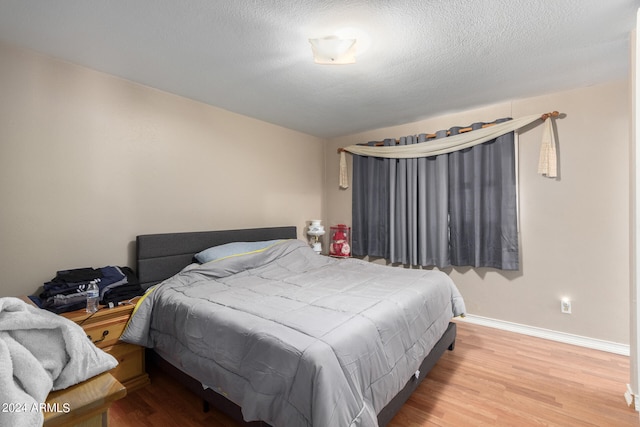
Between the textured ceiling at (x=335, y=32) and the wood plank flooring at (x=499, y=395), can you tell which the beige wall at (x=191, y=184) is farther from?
the wood plank flooring at (x=499, y=395)

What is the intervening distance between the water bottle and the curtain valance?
125 inches

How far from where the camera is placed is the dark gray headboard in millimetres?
2520

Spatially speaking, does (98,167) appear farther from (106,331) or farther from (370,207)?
(370,207)

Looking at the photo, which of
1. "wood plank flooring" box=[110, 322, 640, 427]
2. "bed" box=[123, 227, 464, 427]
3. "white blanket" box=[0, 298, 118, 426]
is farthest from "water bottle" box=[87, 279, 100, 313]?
"white blanket" box=[0, 298, 118, 426]

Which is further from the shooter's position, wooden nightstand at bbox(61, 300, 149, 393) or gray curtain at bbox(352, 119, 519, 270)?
gray curtain at bbox(352, 119, 519, 270)

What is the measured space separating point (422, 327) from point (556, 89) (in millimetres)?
2602

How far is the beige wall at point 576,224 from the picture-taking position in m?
2.62

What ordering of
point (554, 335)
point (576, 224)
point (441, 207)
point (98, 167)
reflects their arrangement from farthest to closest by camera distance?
point (441, 207), point (554, 335), point (576, 224), point (98, 167)

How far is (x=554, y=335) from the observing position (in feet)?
9.54

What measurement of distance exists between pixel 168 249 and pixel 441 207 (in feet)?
9.73

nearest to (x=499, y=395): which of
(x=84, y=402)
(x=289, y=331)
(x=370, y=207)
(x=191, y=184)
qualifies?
(x=289, y=331)

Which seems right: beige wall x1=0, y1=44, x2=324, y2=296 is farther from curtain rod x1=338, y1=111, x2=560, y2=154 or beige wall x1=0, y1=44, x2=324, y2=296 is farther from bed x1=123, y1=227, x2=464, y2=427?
curtain rod x1=338, y1=111, x2=560, y2=154

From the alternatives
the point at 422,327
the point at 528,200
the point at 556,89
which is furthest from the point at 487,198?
the point at 422,327

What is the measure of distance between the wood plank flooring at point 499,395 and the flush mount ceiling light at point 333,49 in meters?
2.33
